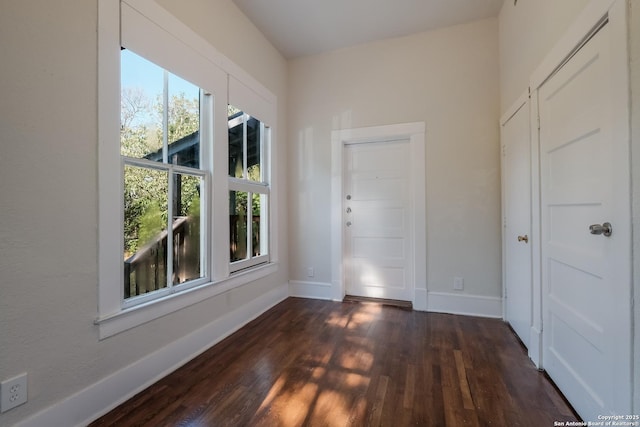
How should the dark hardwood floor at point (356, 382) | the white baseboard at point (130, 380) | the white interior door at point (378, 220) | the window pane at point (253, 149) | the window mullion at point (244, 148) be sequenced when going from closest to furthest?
the white baseboard at point (130, 380)
the dark hardwood floor at point (356, 382)
the window mullion at point (244, 148)
the window pane at point (253, 149)
the white interior door at point (378, 220)

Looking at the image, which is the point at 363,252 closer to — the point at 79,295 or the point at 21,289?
the point at 79,295

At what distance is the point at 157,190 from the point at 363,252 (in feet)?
7.61

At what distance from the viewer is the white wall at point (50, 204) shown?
1.16 metres

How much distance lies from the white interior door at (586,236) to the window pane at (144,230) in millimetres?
2422

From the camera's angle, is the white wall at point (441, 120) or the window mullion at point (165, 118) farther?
the white wall at point (441, 120)

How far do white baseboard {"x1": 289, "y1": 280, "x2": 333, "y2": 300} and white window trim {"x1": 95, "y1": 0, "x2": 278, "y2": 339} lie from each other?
123 cm

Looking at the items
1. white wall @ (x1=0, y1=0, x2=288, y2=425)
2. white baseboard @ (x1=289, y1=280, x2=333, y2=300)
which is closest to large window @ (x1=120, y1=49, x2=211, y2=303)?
white wall @ (x1=0, y1=0, x2=288, y2=425)

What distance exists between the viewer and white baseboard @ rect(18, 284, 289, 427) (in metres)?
1.29

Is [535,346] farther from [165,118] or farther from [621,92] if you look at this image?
[165,118]

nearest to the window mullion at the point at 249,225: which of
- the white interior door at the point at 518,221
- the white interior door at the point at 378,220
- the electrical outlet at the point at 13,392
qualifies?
the white interior door at the point at 378,220

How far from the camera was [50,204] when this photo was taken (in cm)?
129

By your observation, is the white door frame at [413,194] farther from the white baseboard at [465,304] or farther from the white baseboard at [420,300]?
the white baseboard at [465,304]

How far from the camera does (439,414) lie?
57.1 inches

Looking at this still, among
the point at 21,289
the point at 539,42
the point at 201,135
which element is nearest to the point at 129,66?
the point at 201,135
